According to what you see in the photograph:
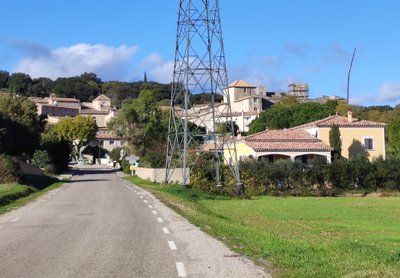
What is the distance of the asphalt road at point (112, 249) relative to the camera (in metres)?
10.2

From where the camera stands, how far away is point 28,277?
9594 mm

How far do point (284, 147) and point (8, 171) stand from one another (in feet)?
109

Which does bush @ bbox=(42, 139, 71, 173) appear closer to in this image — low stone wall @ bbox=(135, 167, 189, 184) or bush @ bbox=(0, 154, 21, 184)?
low stone wall @ bbox=(135, 167, 189, 184)

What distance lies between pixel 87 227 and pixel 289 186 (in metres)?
38.0

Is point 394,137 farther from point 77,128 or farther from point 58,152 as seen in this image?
point 77,128

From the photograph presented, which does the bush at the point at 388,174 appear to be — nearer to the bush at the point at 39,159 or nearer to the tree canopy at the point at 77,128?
the bush at the point at 39,159

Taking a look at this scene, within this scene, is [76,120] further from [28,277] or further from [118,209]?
[28,277]

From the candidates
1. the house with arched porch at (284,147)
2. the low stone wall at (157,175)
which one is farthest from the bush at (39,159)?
the house with arched porch at (284,147)

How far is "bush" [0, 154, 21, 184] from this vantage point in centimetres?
4675

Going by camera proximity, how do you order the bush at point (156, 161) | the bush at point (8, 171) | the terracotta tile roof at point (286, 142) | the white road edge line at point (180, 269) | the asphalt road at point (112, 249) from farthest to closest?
the terracotta tile roof at point (286, 142)
the bush at point (156, 161)
the bush at point (8, 171)
the asphalt road at point (112, 249)
the white road edge line at point (180, 269)

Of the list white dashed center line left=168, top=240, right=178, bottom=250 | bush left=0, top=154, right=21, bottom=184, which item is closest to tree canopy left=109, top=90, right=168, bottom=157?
bush left=0, top=154, right=21, bottom=184

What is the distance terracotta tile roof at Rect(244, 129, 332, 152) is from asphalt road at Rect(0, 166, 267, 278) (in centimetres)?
4740

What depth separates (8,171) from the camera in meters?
47.0

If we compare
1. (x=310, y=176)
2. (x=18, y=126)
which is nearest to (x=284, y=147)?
(x=310, y=176)
